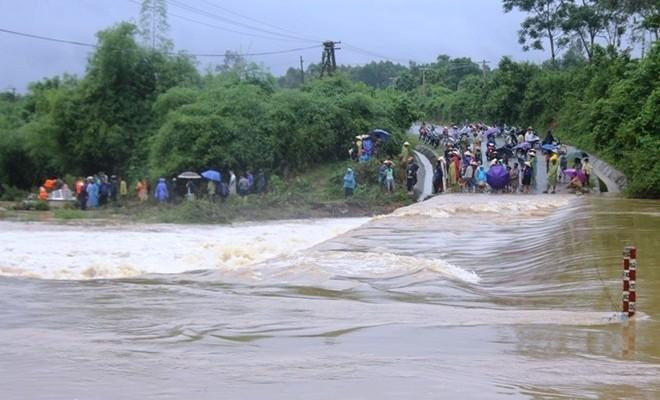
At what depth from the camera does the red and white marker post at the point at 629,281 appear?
925cm

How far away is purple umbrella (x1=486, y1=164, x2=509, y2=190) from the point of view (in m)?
31.3

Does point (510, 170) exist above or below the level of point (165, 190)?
above

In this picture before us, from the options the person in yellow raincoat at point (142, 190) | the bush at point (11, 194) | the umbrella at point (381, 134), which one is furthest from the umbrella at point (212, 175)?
the bush at point (11, 194)

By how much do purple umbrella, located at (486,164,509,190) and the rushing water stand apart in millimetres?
8533

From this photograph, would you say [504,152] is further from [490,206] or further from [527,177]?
[490,206]

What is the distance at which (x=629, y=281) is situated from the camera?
9406 millimetres

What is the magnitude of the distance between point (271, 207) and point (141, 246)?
10293mm

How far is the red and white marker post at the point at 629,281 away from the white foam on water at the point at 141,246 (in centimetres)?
915

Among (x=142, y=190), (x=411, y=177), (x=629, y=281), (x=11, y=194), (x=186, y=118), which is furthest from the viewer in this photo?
(x=11, y=194)

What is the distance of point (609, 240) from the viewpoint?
17484 millimetres

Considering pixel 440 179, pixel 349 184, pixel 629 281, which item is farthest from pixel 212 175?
pixel 629 281

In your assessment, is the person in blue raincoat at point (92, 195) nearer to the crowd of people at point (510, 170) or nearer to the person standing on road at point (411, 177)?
the person standing on road at point (411, 177)

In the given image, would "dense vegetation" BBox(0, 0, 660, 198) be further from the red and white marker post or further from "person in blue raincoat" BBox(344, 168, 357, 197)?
the red and white marker post

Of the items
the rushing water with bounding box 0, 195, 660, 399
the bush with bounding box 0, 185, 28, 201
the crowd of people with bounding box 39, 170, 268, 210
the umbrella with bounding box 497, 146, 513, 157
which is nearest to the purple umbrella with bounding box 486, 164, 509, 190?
the umbrella with bounding box 497, 146, 513, 157
